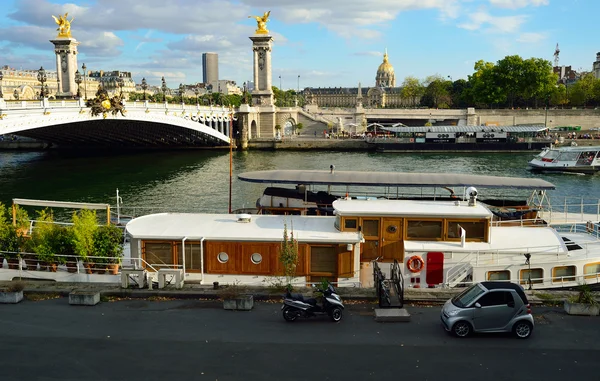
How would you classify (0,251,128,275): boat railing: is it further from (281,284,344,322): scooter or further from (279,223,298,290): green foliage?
(281,284,344,322): scooter

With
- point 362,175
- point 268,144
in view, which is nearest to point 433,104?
point 268,144

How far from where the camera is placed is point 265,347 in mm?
8719

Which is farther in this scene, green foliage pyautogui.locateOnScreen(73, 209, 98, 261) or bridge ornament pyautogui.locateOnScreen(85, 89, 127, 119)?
bridge ornament pyautogui.locateOnScreen(85, 89, 127, 119)

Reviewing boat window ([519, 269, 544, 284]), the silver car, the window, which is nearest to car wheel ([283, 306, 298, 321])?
the silver car

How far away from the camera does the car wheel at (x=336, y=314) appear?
9.70m

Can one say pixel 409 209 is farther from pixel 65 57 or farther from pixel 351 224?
pixel 65 57

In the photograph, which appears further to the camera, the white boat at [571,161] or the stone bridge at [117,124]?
the white boat at [571,161]

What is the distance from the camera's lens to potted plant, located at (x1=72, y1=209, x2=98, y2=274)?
12852 mm

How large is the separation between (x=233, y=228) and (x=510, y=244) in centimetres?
637

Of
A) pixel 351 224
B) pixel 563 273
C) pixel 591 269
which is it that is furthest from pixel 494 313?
pixel 591 269

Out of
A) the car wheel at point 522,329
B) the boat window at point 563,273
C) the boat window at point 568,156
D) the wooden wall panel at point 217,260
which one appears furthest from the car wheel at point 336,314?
the boat window at point 568,156

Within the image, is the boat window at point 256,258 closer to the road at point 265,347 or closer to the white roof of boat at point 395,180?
the road at point 265,347

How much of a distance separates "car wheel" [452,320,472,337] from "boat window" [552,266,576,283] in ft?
17.0

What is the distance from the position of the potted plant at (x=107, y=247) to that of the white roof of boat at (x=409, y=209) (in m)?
5.14
